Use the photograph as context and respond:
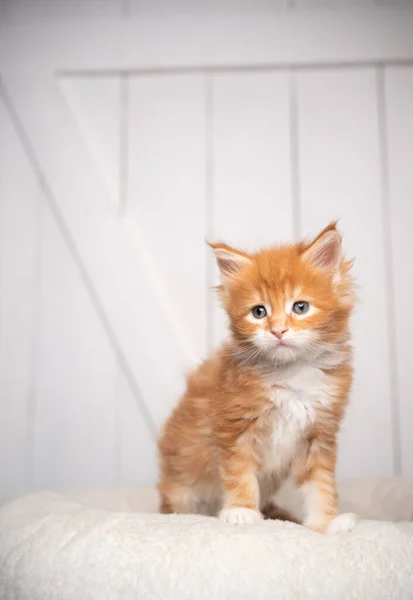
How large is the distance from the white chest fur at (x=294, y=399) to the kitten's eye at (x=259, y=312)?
106mm

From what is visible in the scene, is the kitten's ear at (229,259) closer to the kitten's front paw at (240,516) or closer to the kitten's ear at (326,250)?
the kitten's ear at (326,250)

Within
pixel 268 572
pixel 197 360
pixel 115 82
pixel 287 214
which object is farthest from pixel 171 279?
pixel 268 572

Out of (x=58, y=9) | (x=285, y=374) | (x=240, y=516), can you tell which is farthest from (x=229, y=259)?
(x=58, y=9)

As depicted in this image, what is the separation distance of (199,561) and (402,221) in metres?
1.31

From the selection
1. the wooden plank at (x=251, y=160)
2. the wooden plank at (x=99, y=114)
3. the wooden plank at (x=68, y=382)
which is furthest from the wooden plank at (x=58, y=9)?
the wooden plank at (x=68, y=382)

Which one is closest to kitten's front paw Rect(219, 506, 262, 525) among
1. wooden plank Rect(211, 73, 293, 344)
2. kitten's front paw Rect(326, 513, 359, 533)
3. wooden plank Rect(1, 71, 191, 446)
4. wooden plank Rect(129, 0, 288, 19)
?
kitten's front paw Rect(326, 513, 359, 533)

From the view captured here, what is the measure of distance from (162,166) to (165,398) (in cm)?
75

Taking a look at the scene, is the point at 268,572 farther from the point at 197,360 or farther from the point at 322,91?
the point at 322,91

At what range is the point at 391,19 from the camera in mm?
1858

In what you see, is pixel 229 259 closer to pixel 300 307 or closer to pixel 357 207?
pixel 300 307

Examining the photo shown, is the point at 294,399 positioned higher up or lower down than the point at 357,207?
lower down

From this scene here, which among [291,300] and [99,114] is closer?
[291,300]

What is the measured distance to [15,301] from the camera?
74.3 inches

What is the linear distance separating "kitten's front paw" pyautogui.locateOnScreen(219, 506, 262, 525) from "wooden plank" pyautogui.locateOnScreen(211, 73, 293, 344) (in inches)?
36.3
